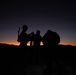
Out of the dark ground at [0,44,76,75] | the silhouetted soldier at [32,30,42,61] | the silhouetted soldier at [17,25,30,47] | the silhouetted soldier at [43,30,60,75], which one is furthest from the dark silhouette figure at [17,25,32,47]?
the silhouetted soldier at [43,30,60,75]

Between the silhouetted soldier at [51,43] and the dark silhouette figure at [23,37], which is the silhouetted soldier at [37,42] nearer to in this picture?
the dark silhouette figure at [23,37]

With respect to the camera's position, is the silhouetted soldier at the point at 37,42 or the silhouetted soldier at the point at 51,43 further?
the silhouetted soldier at the point at 37,42

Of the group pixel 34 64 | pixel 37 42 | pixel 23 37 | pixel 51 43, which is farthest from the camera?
pixel 37 42

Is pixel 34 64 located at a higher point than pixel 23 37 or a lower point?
lower

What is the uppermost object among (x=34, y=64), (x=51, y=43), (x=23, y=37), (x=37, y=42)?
(x=23, y=37)

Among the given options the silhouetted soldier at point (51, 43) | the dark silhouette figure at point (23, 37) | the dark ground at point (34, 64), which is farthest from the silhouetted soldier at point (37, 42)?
the silhouetted soldier at point (51, 43)

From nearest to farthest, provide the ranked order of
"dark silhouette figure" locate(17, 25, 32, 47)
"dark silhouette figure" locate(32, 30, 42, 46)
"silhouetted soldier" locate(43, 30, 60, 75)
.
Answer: "silhouetted soldier" locate(43, 30, 60, 75)
"dark silhouette figure" locate(17, 25, 32, 47)
"dark silhouette figure" locate(32, 30, 42, 46)

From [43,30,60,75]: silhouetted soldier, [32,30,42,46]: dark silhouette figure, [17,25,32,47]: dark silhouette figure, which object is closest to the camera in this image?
[43,30,60,75]: silhouetted soldier

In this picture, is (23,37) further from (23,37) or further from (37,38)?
(37,38)

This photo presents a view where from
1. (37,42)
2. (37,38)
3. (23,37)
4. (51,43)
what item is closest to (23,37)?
(23,37)

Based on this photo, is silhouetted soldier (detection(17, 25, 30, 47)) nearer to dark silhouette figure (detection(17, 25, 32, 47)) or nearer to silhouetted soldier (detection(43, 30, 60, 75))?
dark silhouette figure (detection(17, 25, 32, 47))

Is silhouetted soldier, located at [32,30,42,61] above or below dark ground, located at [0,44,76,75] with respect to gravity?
above

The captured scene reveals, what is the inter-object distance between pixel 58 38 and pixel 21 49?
3762 mm

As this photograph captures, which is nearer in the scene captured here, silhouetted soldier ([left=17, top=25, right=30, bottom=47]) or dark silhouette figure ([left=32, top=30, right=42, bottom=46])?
silhouetted soldier ([left=17, top=25, right=30, bottom=47])
